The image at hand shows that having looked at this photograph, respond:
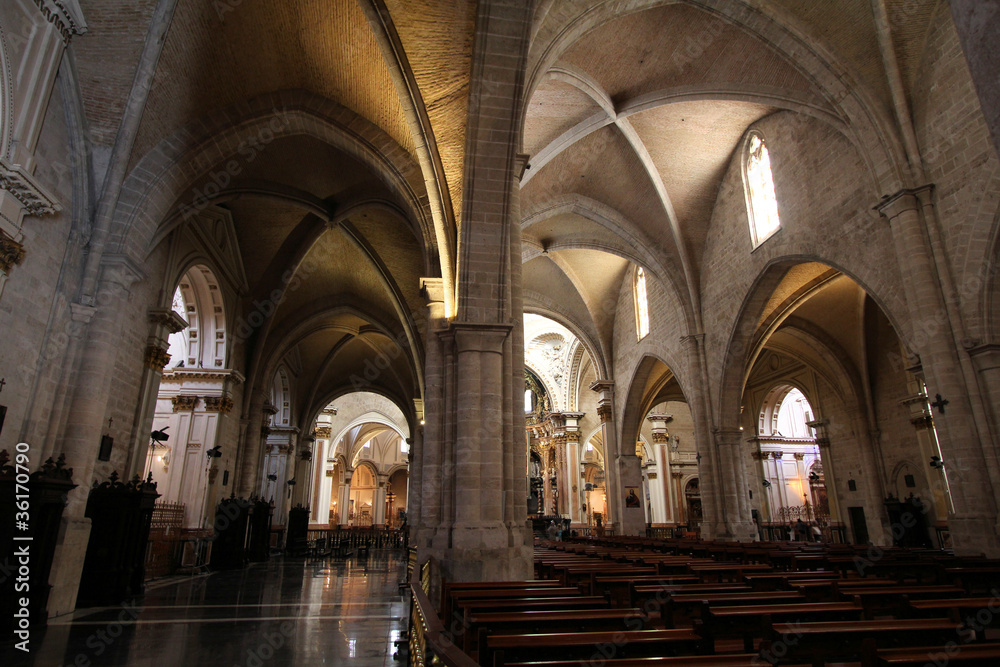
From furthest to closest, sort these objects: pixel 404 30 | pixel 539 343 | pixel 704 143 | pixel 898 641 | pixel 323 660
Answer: pixel 539 343, pixel 704 143, pixel 404 30, pixel 323 660, pixel 898 641

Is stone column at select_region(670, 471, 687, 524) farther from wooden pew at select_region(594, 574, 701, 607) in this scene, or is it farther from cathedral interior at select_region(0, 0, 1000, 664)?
wooden pew at select_region(594, 574, 701, 607)

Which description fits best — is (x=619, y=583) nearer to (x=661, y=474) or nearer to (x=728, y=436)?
(x=728, y=436)

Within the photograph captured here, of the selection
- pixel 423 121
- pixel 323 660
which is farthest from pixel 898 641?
pixel 423 121

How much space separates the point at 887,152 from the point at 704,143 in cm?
565

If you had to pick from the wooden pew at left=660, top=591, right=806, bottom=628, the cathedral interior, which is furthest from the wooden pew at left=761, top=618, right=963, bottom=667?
the cathedral interior

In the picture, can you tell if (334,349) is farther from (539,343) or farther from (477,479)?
(477,479)

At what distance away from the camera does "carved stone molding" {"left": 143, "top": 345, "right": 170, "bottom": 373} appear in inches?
432

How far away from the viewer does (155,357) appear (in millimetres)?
11062

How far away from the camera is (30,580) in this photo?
652 centimetres

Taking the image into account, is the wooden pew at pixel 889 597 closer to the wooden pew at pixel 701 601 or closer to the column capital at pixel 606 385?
the wooden pew at pixel 701 601

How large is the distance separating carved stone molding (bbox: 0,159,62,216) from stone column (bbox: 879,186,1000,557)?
1253cm

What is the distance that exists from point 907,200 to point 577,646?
1033cm

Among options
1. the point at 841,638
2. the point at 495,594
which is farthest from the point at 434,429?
the point at 841,638

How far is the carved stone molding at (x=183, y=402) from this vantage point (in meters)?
14.3
